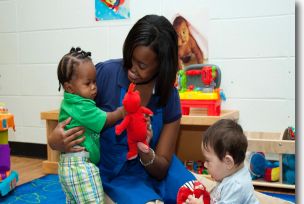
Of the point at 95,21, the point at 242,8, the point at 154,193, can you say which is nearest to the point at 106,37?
the point at 95,21

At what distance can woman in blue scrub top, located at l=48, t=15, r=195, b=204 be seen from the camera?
122 cm

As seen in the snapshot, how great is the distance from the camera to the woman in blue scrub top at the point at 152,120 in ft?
4.01

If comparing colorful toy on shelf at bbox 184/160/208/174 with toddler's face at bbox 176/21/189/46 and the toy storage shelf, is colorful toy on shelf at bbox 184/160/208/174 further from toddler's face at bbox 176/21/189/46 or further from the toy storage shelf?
toddler's face at bbox 176/21/189/46

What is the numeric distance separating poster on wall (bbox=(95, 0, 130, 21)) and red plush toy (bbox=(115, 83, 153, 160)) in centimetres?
144

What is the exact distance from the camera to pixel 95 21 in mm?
2617

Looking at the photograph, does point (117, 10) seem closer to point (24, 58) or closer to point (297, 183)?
point (24, 58)

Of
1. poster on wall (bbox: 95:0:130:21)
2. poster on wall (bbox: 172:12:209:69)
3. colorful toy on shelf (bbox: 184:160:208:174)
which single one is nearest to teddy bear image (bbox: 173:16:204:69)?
poster on wall (bbox: 172:12:209:69)

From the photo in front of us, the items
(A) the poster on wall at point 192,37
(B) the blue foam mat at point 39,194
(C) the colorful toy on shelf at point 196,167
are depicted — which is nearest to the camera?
(B) the blue foam mat at point 39,194

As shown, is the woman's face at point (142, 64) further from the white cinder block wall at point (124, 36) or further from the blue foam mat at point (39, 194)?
the white cinder block wall at point (124, 36)

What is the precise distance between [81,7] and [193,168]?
1.38 meters

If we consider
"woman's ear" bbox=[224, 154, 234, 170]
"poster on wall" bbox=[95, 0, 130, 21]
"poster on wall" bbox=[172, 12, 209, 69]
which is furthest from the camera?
"poster on wall" bbox=[95, 0, 130, 21]

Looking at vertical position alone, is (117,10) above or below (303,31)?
above

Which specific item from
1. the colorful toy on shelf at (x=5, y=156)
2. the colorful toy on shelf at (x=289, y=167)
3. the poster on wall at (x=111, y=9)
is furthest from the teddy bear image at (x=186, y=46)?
the colorful toy on shelf at (x=5, y=156)

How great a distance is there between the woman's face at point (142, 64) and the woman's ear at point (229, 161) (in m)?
0.37
